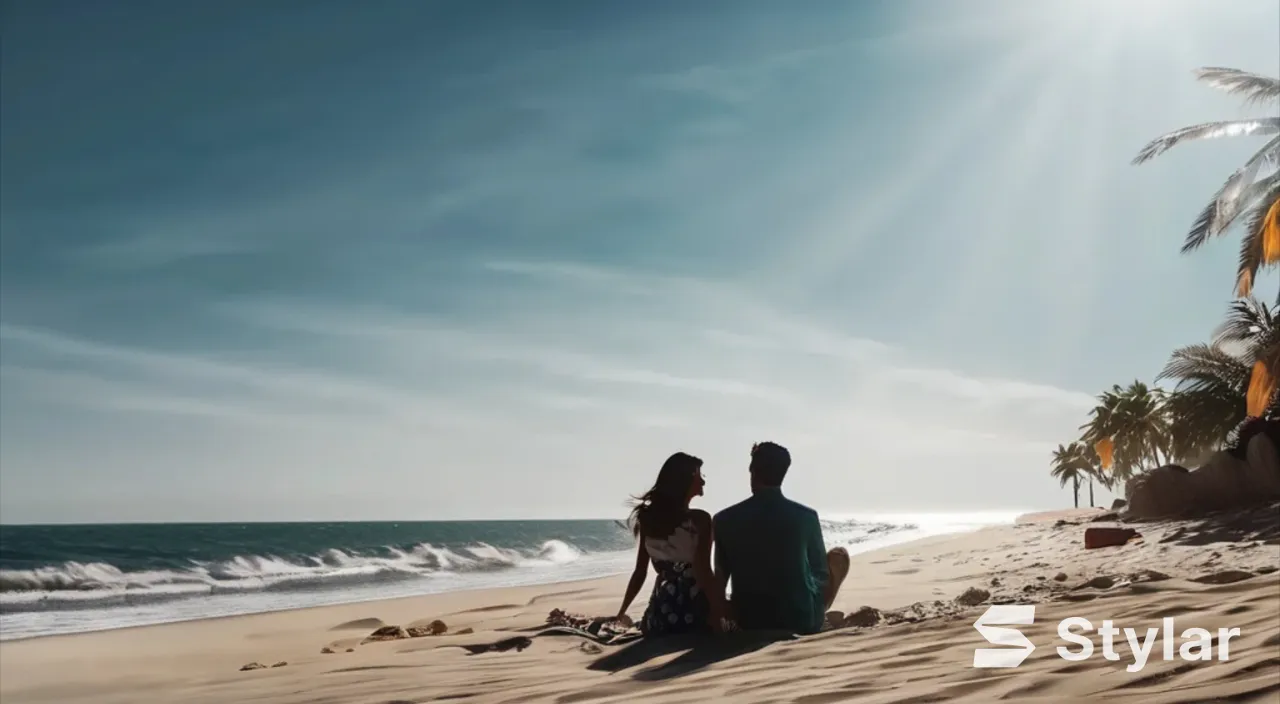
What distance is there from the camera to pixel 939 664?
400cm

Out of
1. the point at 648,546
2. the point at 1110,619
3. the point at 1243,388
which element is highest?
the point at 1243,388

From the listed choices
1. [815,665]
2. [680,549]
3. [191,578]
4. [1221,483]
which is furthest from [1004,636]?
[191,578]

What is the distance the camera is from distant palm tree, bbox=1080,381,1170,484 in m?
41.9

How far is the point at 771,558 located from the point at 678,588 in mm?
593

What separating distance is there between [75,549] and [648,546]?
41.0 metres

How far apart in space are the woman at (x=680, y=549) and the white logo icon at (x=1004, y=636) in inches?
57.7

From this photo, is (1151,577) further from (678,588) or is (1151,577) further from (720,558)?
(678,588)

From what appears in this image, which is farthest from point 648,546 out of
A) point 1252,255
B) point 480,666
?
point 1252,255

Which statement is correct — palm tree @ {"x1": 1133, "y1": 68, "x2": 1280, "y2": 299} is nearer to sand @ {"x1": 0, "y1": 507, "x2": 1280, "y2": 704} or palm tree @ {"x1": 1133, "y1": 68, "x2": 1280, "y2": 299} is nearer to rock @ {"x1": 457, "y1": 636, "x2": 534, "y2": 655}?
sand @ {"x1": 0, "y1": 507, "x2": 1280, "y2": 704}

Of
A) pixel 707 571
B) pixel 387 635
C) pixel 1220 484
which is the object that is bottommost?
pixel 387 635

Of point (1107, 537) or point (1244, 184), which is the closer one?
point (1107, 537)

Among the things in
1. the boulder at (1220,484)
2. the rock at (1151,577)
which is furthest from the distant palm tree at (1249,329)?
the rock at (1151,577)

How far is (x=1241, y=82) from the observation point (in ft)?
60.0

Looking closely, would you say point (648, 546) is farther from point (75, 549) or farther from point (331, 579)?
point (75, 549)
